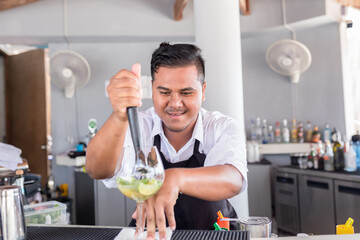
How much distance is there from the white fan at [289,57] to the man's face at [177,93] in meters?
3.19

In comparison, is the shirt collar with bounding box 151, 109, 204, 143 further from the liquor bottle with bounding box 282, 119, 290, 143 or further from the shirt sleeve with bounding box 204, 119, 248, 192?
the liquor bottle with bounding box 282, 119, 290, 143

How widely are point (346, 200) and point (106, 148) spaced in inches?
115

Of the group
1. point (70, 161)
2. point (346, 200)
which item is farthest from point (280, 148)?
point (70, 161)

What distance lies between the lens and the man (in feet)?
3.30

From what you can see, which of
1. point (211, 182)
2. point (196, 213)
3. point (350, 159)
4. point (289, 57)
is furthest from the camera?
point (289, 57)

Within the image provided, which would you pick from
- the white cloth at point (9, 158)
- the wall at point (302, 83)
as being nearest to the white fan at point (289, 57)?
the wall at point (302, 83)

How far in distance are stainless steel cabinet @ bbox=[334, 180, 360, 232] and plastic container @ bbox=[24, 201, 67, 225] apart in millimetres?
2616

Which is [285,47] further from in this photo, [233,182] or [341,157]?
[233,182]

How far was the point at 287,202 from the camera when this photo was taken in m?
4.08

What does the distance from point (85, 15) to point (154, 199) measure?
450 centimetres

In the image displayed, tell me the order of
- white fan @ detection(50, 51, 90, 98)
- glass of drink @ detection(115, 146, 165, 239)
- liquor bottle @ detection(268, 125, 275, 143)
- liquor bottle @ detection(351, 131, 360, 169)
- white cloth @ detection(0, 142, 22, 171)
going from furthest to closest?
liquor bottle @ detection(268, 125, 275, 143), white fan @ detection(50, 51, 90, 98), liquor bottle @ detection(351, 131, 360, 169), white cloth @ detection(0, 142, 22, 171), glass of drink @ detection(115, 146, 165, 239)

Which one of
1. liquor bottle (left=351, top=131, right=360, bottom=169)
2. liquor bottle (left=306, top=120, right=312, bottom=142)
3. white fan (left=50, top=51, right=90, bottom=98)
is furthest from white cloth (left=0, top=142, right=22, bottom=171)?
liquor bottle (left=306, top=120, right=312, bottom=142)

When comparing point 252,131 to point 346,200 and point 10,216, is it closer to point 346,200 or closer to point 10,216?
point 346,200

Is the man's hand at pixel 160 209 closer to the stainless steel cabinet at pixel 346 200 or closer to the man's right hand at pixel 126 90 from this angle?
the man's right hand at pixel 126 90
